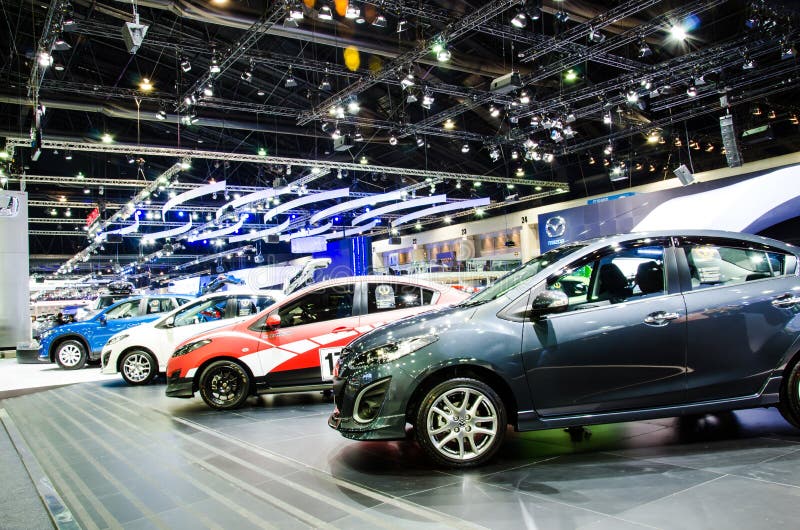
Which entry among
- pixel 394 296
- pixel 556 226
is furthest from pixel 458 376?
pixel 556 226

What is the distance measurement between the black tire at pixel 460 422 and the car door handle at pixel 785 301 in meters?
1.99

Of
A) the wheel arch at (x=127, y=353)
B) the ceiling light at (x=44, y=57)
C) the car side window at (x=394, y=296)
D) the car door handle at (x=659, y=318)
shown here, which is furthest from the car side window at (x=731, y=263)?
the ceiling light at (x=44, y=57)

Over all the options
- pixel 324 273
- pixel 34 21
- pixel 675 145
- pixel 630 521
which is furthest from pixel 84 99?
pixel 675 145

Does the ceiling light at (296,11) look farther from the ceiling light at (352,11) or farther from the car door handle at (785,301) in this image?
the car door handle at (785,301)

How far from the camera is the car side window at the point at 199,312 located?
8609mm

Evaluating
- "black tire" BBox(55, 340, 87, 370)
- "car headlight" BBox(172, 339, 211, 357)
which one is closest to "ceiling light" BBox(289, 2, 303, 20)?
"car headlight" BBox(172, 339, 211, 357)

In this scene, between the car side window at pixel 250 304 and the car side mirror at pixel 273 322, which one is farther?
the car side window at pixel 250 304

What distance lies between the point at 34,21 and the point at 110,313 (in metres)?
5.83

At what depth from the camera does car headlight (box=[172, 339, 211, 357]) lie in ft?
20.7

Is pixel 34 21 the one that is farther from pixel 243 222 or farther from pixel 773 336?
pixel 243 222

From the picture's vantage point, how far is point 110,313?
37.5 ft

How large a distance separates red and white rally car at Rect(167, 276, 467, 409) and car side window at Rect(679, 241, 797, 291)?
2883 mm

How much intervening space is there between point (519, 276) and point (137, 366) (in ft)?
23.0

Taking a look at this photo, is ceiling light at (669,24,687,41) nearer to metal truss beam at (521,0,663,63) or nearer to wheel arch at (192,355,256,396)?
metal truss beam at (521,0,663,63)
